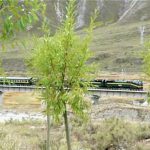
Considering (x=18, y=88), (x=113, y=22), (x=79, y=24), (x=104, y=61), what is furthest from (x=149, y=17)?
(x=18, y=88)

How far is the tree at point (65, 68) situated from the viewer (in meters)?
16.8

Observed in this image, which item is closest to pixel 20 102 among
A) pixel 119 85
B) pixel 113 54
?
pixel 119 85

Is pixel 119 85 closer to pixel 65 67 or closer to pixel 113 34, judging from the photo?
pixel 65 67

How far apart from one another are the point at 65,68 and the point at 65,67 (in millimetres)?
73

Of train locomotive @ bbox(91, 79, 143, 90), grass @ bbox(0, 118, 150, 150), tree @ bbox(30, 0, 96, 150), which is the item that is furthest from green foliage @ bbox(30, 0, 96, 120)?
train locomotive @ bbox(91, 79, 143, 90)

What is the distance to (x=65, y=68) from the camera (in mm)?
16938

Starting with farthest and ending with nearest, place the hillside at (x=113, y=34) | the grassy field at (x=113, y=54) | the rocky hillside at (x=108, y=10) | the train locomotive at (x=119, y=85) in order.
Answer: the rocky hillside at (x=108, y=10), the hillside at (x=113, y=34), the grassy field at (x=113, y=54), the train locomotive at (x=119, y=85)

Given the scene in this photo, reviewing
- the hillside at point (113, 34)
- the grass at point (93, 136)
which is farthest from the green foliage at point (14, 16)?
the hillside at point (113, 34)

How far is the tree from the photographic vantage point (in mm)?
16781

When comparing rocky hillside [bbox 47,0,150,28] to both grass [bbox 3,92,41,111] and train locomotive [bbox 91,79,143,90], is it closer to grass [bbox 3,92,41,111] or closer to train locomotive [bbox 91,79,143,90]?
grass [bbox 3,92,41,111]

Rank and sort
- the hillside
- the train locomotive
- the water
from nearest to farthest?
the train locomotive < the hillside < the water

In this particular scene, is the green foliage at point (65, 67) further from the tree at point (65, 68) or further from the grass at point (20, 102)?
the grass at point (20, 102)

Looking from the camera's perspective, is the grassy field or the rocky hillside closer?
the grassy field

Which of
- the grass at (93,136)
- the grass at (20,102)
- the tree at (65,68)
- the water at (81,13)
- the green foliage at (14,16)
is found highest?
the water at (81,13)
